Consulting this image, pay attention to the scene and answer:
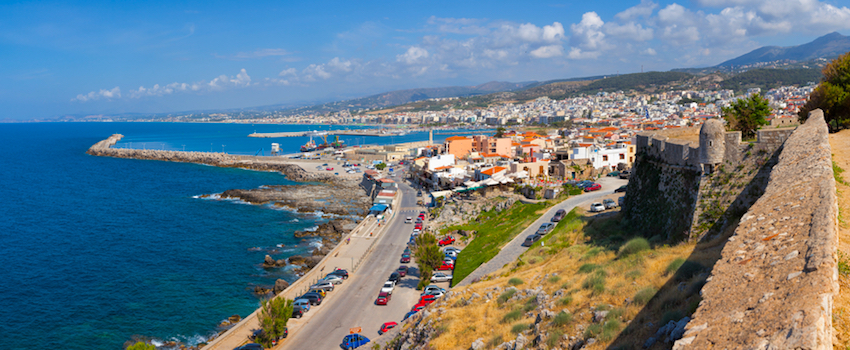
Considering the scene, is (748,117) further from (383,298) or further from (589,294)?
(383,298)

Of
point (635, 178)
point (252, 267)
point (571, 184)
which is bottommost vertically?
point (252, 267)

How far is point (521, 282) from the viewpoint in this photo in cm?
1223

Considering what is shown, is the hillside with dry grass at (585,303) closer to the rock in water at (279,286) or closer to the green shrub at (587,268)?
the green shrub at (587,268)

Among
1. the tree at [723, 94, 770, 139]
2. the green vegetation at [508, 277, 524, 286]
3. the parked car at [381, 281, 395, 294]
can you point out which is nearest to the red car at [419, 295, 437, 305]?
the parked car at [381, 281, 395, 294]

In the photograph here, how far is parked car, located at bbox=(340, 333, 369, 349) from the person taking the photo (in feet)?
50.1

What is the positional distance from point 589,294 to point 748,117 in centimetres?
1490

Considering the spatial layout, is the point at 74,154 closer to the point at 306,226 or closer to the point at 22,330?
the point at 306,226

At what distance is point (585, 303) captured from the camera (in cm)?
826

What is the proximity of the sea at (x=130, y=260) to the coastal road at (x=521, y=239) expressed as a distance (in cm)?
1096

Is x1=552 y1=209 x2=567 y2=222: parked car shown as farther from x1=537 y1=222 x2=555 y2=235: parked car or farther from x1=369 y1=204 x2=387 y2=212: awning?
x1=369 y1=204 x2=387 y2=212: awning

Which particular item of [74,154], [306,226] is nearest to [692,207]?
[306,226]

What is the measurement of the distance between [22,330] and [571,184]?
31.5m

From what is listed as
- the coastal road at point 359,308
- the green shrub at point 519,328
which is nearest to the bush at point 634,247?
the green shrub at point 519,328

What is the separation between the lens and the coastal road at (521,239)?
59.6 feet
